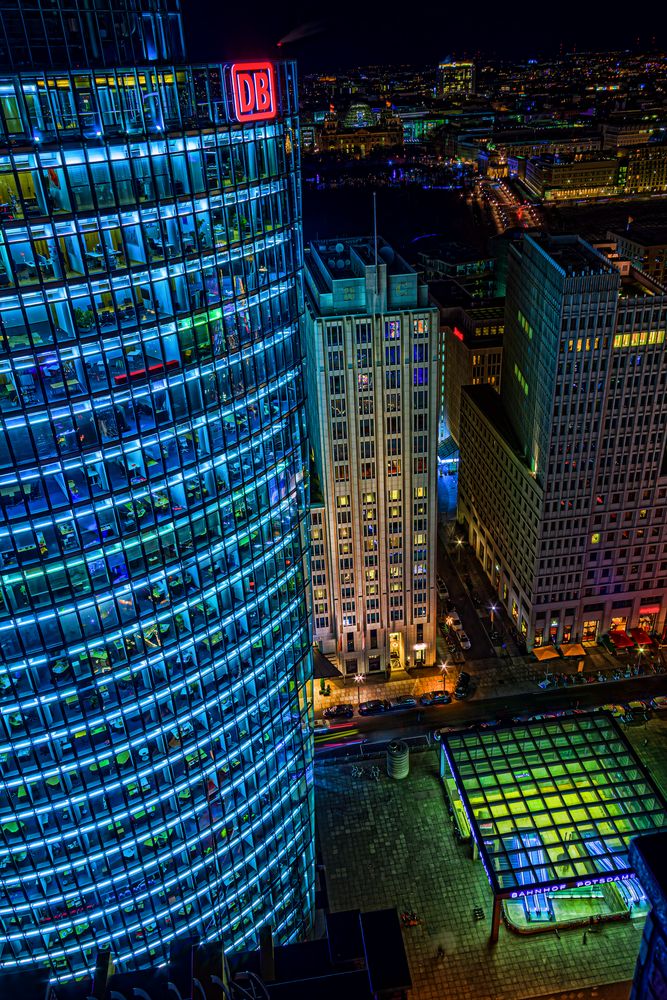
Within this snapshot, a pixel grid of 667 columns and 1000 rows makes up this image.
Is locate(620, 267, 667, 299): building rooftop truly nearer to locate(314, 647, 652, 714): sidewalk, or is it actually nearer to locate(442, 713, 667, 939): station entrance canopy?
locate(314, 647, 652, 714): sidewalk

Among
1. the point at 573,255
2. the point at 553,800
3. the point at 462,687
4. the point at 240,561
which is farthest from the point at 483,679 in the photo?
the point at 240,561

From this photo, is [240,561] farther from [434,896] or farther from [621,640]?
[621,640]

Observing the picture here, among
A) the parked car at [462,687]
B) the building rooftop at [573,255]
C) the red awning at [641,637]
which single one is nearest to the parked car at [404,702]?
the parked car at [462,687]

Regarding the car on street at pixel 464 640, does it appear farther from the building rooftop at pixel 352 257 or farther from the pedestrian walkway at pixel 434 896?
the building rooftop at pixel 352 257

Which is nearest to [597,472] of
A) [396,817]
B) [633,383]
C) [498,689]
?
[633,383]

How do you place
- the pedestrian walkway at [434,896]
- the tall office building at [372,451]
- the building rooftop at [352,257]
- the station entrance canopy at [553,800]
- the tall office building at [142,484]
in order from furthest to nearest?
the building rooftop at [352,257]
the tall office building at [372,451]
the station entrance canopy at [553,800]
the pedestrian walkway at [434,896]
the tall office building at [142,484]

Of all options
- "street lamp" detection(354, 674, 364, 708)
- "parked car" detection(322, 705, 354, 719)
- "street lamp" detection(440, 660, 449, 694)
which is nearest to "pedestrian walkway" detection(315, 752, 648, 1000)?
"parked car" detection(322, 705, 354, 719)
